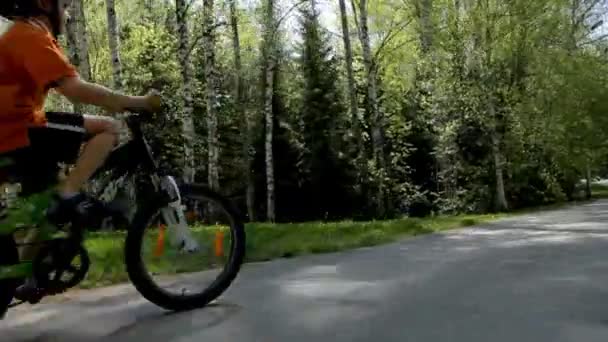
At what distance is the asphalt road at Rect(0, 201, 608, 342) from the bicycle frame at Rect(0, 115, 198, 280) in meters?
0.46

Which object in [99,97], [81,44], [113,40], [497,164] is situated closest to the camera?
[99,97]

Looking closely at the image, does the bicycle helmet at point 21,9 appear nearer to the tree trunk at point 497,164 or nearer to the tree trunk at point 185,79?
the tree trunk at point 185,79

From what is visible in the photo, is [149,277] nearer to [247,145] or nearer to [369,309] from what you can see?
[369,309]

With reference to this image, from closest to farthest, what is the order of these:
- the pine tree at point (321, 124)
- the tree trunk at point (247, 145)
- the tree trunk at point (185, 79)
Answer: the tree trunk at point (185, 79), the pine tree at point (321, 124), the tree trunk at point (247, 145)

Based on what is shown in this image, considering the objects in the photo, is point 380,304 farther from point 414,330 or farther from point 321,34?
point 321,34

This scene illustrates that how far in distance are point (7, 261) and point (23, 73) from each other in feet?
2.95

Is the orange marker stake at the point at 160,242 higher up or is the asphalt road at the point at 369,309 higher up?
the orange marker stake at the point at 160,242

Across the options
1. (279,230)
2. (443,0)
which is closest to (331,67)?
(443,0)

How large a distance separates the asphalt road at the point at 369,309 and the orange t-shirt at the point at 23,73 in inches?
39.6

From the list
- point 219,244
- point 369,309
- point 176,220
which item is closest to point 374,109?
point 219,244

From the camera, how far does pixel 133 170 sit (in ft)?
12.9

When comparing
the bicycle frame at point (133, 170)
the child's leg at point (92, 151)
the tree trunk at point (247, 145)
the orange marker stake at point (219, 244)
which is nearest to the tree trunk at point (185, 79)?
the tree trunk at point (247, 145)

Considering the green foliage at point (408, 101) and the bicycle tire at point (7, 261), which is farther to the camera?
the green foliage at point (408, 101)

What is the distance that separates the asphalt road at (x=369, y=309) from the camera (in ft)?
10.8
